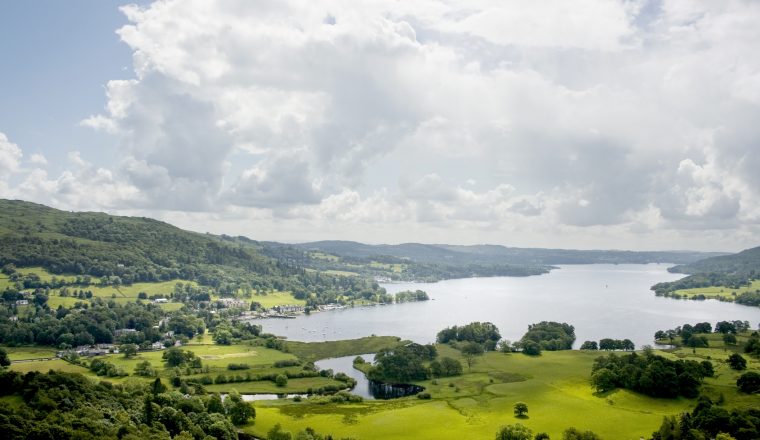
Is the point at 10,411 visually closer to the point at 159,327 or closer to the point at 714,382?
the point at 714,382

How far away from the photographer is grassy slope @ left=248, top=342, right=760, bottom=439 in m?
69.2

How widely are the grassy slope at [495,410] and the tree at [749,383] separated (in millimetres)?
1351

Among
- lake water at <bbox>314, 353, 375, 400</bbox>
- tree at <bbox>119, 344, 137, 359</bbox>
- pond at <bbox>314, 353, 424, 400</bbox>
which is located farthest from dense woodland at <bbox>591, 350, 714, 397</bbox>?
tree at <bbox>119, 344, 137, 359</bbox>

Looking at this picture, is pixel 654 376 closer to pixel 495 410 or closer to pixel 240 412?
pixel 495 410

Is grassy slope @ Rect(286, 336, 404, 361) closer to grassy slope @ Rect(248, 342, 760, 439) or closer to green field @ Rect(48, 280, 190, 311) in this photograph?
grassy slope @ Rect(248, 342, 760, 439)

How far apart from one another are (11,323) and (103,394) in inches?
3640

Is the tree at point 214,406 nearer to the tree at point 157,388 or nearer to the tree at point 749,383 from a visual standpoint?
the tree at point 157,388

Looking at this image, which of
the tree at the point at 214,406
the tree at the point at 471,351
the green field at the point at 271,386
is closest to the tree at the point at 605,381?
the tree at the point at 471,351

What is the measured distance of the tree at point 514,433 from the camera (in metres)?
60.4

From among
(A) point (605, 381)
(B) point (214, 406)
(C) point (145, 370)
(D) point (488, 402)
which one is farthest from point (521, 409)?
(C) point (145, 370)

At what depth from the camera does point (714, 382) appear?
82.9m

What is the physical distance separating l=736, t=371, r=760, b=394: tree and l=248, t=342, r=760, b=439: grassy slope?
4.43ft

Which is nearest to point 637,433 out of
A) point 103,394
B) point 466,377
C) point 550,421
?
Answer: point 550,421

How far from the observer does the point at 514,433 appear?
60.7m
